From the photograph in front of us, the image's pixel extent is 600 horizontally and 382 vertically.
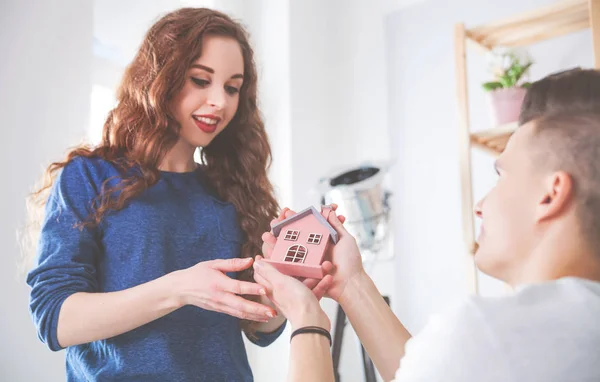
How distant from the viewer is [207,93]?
1.29m

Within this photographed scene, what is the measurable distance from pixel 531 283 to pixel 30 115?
148cm

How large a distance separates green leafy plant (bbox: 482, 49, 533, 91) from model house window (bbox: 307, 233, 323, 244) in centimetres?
115

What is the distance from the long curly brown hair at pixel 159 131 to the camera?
124 cm

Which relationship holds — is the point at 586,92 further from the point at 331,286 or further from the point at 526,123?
the point at 331,286

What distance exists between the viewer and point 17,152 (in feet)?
5.27

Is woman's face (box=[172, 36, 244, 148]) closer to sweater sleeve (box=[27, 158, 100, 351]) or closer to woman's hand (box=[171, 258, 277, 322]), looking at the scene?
sweater sleeve (box=[27, 158, 100, 351])

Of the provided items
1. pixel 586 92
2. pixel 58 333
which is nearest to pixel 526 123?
pixel 586 92

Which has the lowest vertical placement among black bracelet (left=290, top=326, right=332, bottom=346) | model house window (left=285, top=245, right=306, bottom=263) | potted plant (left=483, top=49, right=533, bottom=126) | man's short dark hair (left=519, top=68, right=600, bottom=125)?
black bracelet (left=290, top=326, right=332, bottom=346)

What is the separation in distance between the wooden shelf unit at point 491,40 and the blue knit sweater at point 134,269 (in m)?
0.97

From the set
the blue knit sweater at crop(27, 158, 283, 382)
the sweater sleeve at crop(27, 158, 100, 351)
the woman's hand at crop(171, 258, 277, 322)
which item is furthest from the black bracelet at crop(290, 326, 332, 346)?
the sweater sleeve at crop(27, 158, 100, 351)

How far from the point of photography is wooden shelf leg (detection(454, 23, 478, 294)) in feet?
6.21

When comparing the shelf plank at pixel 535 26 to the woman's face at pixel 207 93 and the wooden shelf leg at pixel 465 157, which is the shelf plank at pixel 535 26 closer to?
the wooden shelf leg at pixel 465 157

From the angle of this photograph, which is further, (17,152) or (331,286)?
(17,152)

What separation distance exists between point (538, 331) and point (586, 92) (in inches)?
13.2
